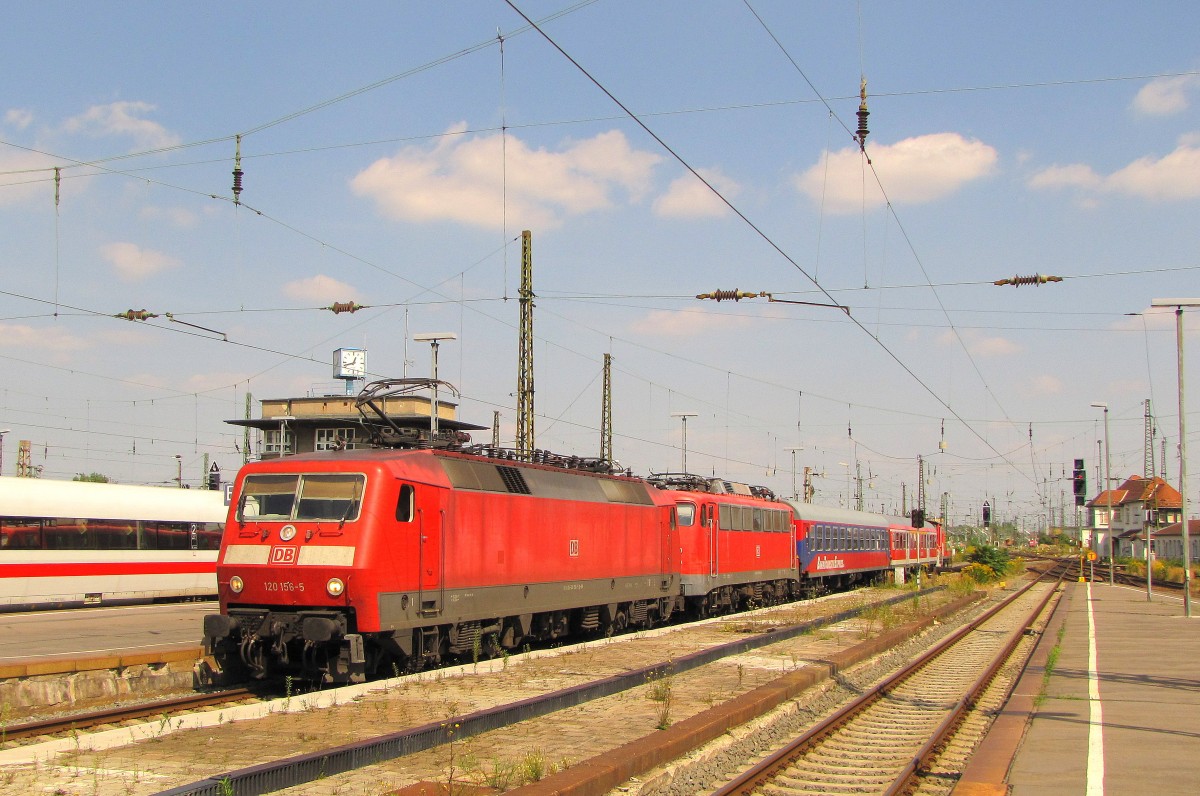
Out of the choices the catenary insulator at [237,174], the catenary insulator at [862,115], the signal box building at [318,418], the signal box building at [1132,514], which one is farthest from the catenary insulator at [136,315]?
the signal box building at [1132,514]

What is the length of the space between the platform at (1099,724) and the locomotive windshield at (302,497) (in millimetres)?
8621

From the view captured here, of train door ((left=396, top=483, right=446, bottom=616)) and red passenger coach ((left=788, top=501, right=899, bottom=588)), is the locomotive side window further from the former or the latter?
red passenger coach ((left=788, top=501, right=899, bottom=588))

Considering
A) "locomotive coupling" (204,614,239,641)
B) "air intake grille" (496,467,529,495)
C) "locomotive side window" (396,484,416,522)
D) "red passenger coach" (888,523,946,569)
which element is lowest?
"red passenger coach" (888,523,946,569)

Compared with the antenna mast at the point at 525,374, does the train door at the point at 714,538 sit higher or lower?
lower

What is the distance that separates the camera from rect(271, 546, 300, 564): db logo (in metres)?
14.8

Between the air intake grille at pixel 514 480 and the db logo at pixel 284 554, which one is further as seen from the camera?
the air intake grille at pixel 514 480

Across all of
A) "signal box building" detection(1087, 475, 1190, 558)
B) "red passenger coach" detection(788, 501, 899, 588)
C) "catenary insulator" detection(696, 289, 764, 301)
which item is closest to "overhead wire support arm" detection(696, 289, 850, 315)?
"catenary insulator" detection(696, 289, 764, 301)

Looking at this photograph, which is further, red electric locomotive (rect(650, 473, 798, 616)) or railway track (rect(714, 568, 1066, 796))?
red electric locomotive (rect(650, 473, 798, 616))

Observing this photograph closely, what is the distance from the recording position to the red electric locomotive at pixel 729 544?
27.9 m

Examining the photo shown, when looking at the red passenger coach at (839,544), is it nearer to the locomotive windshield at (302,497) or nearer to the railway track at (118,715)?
the locomotive windshield at (302,497)

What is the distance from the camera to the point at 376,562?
1466cm

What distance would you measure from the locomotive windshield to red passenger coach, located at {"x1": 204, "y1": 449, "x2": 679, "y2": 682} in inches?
0.7

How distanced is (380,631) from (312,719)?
2915 millimetres

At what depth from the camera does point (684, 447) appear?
48031 mm
